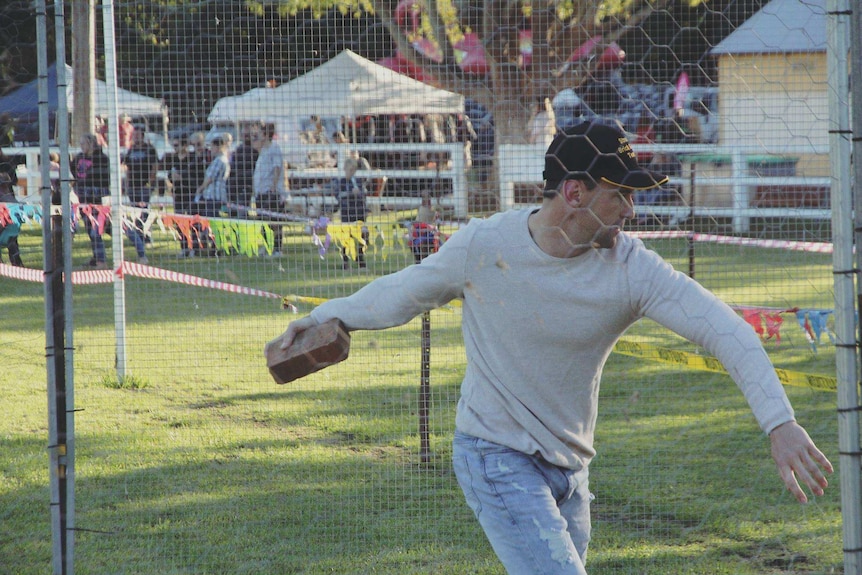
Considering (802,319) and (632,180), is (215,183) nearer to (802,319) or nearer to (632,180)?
(802,319)

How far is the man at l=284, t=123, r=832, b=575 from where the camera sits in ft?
8.43

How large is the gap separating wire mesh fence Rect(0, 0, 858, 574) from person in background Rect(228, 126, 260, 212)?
704 mm

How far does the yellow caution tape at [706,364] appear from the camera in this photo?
17.1 feet

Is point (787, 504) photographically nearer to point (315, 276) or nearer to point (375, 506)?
point (375, 506)

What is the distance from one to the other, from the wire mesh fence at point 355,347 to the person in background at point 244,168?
70 centimetres

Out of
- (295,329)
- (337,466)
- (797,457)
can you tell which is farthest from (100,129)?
(797,457)

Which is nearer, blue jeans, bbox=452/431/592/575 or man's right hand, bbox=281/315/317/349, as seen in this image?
blue jeans, bbox=452/431/592/575

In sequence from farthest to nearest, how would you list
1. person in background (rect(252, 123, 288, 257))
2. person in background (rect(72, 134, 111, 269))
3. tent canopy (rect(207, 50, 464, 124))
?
person in background (rect(252, 123, 288, 257)) → person in background (rect(72, 134, 111, 269)) → tent canopy (rect(207, 50, 464, 124))

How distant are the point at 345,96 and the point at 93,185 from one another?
456 cm

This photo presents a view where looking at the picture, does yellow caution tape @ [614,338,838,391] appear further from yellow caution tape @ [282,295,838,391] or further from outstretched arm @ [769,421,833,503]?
outstretched arm @ [769,421,833,503]

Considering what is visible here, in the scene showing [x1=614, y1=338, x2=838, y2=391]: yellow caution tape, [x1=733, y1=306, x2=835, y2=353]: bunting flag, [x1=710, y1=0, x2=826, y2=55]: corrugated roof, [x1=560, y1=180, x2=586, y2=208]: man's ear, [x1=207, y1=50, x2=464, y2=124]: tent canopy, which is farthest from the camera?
[x1=207, y1=50, x2=464, y2=124]: tent canopy

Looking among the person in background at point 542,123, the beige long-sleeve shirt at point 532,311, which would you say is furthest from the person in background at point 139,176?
the beige long-sleeve shirt at point 532,311

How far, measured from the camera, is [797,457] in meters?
2.21

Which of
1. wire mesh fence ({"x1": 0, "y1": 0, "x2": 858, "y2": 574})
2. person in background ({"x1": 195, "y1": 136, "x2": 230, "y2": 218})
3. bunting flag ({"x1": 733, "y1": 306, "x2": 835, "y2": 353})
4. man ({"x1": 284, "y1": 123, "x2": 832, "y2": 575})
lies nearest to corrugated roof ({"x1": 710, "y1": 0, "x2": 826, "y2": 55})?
wire mesh fence ({"x1": 0, "y1": 0, "x2": 858, "y2": 574})
